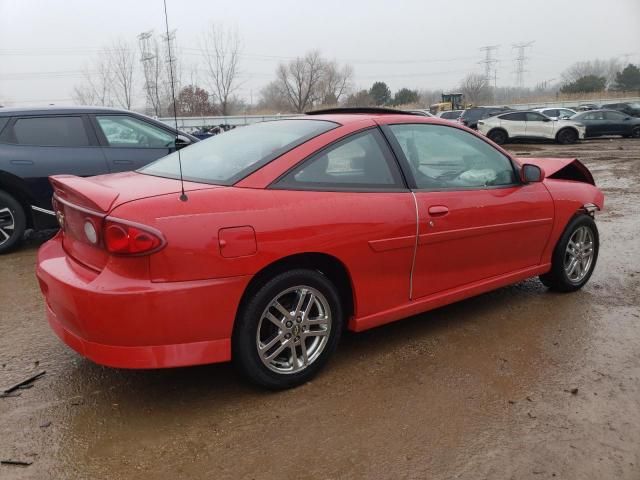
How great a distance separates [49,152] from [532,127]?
19936mm

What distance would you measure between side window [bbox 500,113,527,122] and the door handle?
20170 mm

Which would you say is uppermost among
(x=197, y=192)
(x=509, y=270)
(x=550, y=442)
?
(x=197, y=192)

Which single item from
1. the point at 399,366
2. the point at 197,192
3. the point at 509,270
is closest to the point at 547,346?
the point at 509,270

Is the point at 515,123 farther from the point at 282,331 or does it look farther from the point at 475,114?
the point at 282,331

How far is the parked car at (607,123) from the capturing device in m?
23.7

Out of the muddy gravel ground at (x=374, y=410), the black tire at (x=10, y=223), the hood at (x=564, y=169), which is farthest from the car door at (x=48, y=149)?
the hood at (x=564, y=169)

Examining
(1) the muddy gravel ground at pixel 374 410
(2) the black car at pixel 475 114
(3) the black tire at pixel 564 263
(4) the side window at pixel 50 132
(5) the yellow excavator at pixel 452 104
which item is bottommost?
(1) the muddy gravel ground at pixel 374 410

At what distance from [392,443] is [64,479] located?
1.39 metres

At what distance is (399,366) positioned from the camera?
3.18 m

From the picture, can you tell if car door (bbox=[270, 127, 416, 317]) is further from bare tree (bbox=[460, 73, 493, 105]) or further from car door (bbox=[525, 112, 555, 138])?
bare tree (bbox=[460, 73, 493, 105])

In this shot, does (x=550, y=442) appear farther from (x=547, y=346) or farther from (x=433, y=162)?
(x=433, y=162)

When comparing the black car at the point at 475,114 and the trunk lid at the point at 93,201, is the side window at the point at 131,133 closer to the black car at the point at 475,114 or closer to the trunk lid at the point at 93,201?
the trunk lid at the point at 93,201

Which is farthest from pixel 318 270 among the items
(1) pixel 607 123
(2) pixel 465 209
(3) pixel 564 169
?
(1) pixel 607 123

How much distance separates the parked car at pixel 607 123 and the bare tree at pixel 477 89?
5947cm
